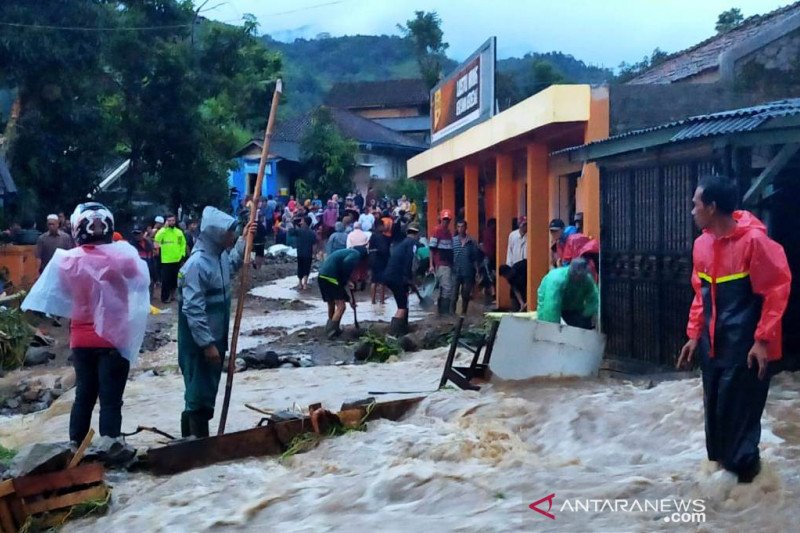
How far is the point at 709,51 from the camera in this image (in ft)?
60.6

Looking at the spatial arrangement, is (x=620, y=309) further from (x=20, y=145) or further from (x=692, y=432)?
(x=20, y=145)

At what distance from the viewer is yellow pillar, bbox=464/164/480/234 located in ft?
70.5

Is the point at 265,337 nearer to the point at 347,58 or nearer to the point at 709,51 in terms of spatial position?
the point at 709,51

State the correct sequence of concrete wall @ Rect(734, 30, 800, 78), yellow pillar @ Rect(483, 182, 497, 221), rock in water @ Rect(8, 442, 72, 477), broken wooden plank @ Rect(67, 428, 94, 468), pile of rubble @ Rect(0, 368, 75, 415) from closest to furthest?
rock in water @ Rect(8, 442, 72, 477) → broken wooden plank @ Rect(67, 428, 94, 468) → pile of rubble @ Rect(0, 368, 75, 415) → concrete wall @ Rect(734, 30, 800, 78) → yellow pillar @ Rect(483, 182, 497, 221)

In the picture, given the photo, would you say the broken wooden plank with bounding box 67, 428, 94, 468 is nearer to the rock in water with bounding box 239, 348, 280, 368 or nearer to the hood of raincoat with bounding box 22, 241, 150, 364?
the hood of raincoat with bounding box 22, 241, 150, 364

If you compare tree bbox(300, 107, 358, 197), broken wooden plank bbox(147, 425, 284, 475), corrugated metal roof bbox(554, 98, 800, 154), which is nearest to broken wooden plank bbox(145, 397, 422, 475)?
broken wooden plank bbox(147, 425, 284, 475)

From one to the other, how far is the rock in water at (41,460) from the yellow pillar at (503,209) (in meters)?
12.6

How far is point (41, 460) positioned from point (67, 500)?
0.29 metres

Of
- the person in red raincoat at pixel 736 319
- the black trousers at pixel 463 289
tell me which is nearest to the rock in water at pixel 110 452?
the person in red raincoat at pixel 736 319

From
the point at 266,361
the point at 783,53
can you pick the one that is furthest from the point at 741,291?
the point at 783,53

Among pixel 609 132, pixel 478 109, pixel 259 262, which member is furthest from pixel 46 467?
pixel 259 262

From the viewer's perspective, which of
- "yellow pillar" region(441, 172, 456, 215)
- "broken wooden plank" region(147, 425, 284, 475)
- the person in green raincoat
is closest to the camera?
"broken wooden plank" region(147, 425, 284, 475)

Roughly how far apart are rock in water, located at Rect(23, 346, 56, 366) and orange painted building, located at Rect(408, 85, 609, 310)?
7.24 meters

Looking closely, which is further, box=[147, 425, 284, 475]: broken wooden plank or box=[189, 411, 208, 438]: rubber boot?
box=[189, 411, 208, 438]: rubber boot
